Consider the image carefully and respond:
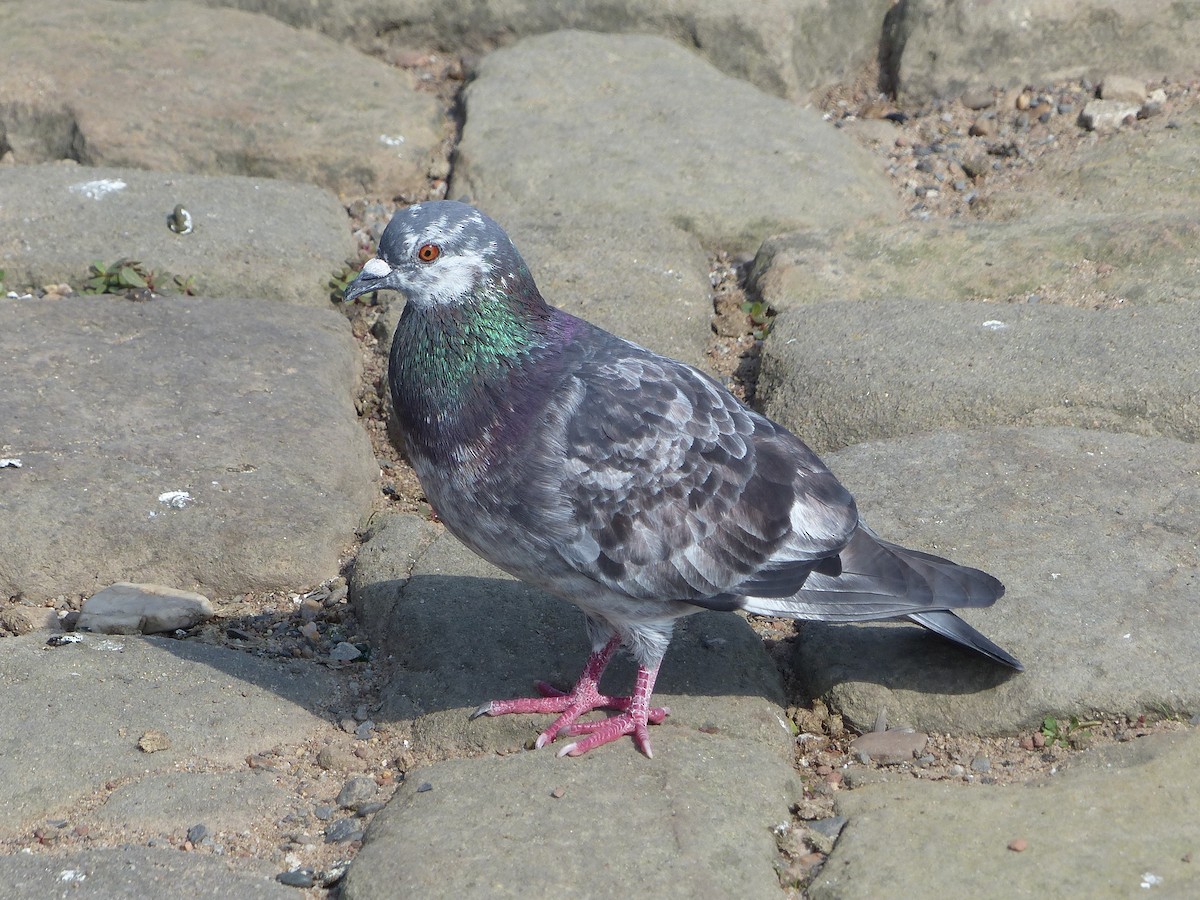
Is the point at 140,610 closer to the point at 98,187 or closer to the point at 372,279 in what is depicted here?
the point at 372,279

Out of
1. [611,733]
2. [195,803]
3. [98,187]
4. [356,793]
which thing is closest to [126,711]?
[195,803]

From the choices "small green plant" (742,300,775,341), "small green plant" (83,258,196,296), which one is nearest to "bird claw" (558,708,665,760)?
"small green plant" (742,300,775,341)

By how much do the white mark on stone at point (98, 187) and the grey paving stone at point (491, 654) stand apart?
2593 millimetres

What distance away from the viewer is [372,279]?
3.89 m

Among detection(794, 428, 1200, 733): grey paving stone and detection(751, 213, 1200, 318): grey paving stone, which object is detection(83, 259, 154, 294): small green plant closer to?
detection(751, 213, 1200, 318): grey paving stone

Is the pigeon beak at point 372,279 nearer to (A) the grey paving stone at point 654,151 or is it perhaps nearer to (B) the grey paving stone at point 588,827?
(B) the grey paving stone at point 588,827

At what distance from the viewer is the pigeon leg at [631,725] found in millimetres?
3824

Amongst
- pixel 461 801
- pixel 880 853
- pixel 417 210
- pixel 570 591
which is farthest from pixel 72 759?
pixel 880 853

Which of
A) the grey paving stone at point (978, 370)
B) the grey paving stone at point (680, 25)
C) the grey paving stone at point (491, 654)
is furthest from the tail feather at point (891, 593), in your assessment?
the grey paving stone at point (680, 25)

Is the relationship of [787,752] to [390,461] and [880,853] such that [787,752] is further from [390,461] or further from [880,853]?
[390,461]

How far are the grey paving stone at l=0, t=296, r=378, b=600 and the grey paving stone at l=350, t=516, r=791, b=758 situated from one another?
14.4 inches

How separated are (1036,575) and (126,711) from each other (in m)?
2.78

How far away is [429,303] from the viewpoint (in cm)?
387

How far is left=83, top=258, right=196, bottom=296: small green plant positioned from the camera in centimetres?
574
